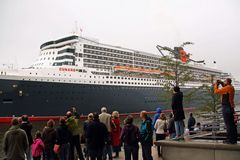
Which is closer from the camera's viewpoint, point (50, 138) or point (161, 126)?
point (50, 138)

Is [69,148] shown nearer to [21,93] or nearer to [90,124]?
[90,124]

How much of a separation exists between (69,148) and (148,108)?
109ft

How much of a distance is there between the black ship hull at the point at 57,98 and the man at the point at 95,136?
15.3 metres

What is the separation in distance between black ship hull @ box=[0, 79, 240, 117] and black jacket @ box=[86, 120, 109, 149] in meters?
15.3

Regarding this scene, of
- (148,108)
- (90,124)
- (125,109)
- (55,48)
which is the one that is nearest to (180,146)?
(90,124)

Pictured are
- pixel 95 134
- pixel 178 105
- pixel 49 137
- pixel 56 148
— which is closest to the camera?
pixel 95 134

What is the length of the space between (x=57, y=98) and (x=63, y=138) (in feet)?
69.7

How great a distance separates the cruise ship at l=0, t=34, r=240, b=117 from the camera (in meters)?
25.0

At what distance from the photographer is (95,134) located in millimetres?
5910

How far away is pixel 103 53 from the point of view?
37156 mm

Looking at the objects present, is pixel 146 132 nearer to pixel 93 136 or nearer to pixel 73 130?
pixel 93 136

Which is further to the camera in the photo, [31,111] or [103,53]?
[103,53]

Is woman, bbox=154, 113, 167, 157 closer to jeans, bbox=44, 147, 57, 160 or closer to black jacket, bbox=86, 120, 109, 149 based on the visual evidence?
black jacket, bbox=86, 120, 109, 149

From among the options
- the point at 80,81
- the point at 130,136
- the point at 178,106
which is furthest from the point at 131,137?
the point at 80,81
